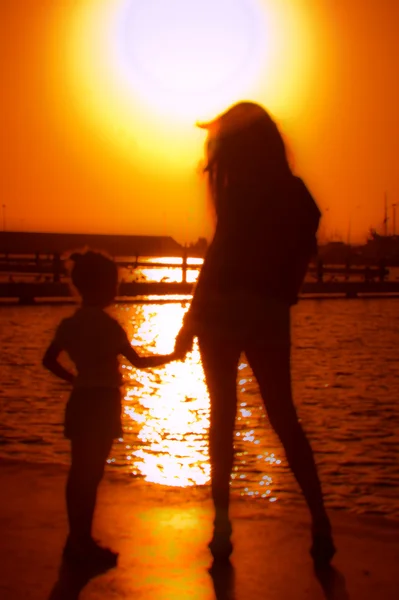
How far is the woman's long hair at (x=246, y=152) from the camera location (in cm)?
377

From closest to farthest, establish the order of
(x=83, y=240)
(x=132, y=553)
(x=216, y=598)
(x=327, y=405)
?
(x=216, y=598), (x=132, y=553), (x=327, y=405), (x=83, y=240)

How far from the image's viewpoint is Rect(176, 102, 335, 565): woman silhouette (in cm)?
370

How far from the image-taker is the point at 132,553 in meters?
3.70

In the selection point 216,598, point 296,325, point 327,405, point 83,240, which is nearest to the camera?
point 216,598

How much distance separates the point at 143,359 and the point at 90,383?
241 mm

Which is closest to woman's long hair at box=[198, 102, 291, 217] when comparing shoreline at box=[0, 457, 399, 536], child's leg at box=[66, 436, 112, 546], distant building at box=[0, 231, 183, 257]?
child's leg at box=[66, 436, 112, 546]

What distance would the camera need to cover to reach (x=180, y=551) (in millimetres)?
3727

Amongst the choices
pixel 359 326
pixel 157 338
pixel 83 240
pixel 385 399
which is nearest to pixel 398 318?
pixel 359 326

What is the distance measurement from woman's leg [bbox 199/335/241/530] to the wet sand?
0.69 ft

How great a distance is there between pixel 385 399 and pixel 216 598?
20.7 feet

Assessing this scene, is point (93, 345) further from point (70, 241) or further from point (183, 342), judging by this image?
point (70, 241)

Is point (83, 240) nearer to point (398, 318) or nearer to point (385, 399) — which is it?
point (398, 318)

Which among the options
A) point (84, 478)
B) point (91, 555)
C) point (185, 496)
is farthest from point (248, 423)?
point (91, 555)

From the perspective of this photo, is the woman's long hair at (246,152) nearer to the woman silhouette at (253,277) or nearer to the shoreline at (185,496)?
the woman silhouette at (253,277)
